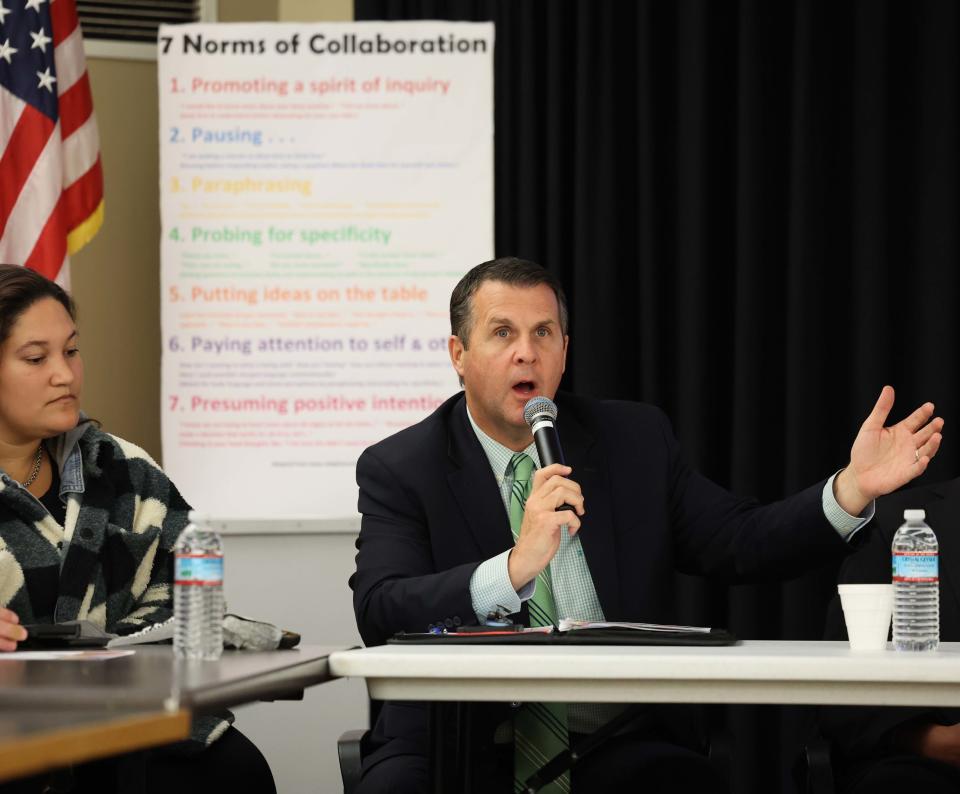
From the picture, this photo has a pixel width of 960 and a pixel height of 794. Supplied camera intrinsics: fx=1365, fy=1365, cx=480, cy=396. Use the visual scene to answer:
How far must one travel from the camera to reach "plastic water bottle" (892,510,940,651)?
6.98 ft

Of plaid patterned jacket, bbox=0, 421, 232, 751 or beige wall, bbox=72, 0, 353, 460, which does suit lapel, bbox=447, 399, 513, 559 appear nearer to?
plaid patterned jacket, bbox=0, 421, 232, 751

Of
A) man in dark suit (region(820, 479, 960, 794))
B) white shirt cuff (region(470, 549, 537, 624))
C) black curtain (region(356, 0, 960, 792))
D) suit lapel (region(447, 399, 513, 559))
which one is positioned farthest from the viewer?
black curtain (region(356, 0, 960, 792))

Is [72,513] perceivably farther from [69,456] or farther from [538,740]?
[538,740]

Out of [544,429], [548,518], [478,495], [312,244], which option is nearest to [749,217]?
[312,244]

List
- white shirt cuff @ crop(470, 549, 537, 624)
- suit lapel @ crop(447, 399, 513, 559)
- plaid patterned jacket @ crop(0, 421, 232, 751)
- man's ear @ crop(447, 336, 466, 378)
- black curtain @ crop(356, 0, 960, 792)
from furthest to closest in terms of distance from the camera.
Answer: black curtain @ crop(356, 0, 960, 792), man's ear @ crop(447, 336, 466, 378), suit lapel @ crop(447, 399, 513, 559), plaid patterned jacket @ crop(0, 421, 232, 751), white shirt cuff @ crop(470, 549, 537, 624)

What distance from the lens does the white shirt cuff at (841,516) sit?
2.54 metres

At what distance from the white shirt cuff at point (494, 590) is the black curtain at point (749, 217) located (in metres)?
1.84

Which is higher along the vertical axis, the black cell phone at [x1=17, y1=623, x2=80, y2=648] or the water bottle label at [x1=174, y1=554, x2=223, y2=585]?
the water bottle label at [x1=174, y1=554, x2=223, y2=585]

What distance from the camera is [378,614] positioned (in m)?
2.48

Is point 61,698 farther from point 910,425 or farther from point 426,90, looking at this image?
point 426,90

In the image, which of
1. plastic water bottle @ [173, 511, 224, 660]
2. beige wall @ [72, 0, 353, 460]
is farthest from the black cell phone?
beige wall @ [72, 0, 353, 460]

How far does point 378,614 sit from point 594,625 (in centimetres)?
45

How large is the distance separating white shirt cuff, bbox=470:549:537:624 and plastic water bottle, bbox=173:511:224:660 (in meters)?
0.48

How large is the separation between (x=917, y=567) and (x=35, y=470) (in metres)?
1.70
